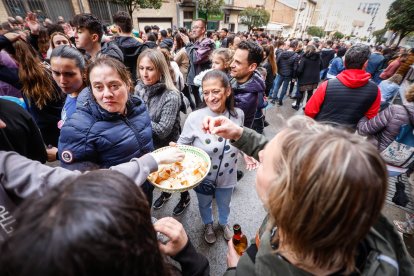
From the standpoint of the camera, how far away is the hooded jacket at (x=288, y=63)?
21.1 ft

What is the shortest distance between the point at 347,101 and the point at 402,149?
35.0 inches

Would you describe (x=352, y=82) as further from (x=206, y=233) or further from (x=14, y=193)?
(x=14, y=193)

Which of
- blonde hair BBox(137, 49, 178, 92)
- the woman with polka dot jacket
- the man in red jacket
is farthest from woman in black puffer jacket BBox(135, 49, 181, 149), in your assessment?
the man in red jacket

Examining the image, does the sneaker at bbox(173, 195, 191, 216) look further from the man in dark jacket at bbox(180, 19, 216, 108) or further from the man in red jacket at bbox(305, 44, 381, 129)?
the man in dark jacket at bbox(180, 19, 216, 108)

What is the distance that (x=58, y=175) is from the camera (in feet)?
3.57

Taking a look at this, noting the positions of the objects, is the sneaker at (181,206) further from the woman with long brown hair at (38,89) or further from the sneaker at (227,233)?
the woman with long brown hair at (38,89)

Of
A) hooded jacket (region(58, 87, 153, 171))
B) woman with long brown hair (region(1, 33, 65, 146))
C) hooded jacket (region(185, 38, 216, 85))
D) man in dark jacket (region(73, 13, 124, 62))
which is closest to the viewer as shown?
hooded jacket (region(58, 87, 153, 171))

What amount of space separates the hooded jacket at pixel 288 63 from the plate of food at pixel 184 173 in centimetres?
583

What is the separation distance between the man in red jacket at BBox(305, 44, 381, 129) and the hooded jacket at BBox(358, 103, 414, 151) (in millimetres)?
267

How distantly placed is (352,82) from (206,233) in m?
2.93

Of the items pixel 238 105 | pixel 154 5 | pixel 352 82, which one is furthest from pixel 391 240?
pixel 154 5

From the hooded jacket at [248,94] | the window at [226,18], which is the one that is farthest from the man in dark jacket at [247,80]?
the window at [226,18]

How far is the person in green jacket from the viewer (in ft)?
2.09

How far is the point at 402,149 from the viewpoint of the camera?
254cm
